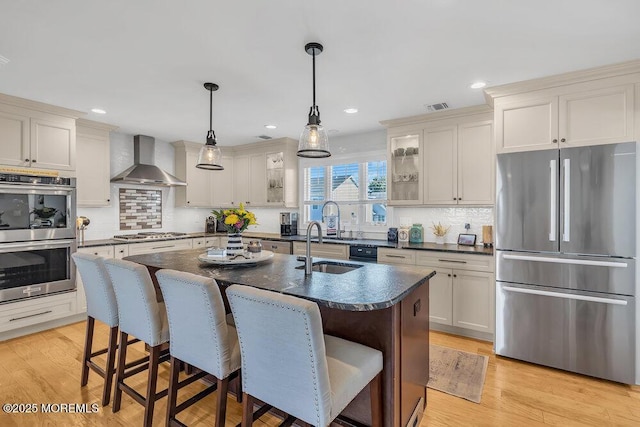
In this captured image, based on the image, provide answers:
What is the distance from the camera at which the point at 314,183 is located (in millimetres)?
5246

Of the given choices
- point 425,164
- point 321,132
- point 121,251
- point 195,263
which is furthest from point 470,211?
point 121,251

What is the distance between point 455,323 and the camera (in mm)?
3418

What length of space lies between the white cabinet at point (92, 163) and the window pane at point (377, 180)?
3544 mm

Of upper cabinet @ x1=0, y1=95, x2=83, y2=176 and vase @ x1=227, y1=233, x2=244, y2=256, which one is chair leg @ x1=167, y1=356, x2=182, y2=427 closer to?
vase @ x1=227, y1=233, x2=244, y2=256

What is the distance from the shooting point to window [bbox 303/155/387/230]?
4609mm

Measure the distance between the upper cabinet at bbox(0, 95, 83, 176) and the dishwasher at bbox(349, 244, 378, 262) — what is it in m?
3.44

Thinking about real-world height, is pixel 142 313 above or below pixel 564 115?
below

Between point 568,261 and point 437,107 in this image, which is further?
point 437,107

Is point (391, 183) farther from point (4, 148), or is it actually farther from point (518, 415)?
point (4, 148)

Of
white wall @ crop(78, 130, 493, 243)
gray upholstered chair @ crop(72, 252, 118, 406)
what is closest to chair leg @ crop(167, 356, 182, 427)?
gray upholstered chair @ crop(72, 252, 118, 406)

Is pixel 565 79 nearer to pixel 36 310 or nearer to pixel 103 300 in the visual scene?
pixel 103 300

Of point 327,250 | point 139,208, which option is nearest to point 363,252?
point 327,250

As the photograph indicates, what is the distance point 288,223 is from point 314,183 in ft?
2.56

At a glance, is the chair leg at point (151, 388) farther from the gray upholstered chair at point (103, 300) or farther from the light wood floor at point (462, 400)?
the gray upholstered chair at point (103, 300)
